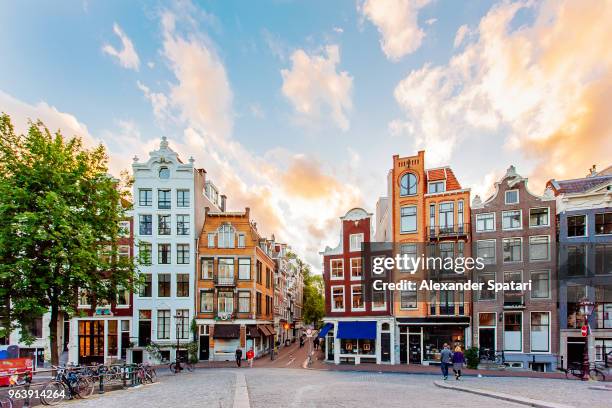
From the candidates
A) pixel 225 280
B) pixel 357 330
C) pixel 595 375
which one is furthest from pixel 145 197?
pixel 595 375

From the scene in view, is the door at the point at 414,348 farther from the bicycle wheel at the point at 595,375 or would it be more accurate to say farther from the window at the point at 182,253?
the window at the point at 182,253

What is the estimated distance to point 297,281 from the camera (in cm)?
10112

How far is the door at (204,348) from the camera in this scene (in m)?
43.5

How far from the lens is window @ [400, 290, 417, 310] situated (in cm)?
3950

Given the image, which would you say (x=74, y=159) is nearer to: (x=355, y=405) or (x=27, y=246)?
(x=27, y=246)

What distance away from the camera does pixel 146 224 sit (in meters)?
44.9

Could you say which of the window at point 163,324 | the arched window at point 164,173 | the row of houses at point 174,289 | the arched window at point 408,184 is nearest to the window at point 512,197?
the arched window at point 408,184

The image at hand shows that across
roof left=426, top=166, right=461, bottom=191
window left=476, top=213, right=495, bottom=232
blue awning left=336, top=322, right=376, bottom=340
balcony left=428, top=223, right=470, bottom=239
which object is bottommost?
blue awning left=336, top=322, right=376, bottom=340

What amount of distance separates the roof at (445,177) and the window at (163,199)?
25.3 meters

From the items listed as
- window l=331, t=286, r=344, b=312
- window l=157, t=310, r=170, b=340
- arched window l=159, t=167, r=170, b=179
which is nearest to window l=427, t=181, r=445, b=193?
window l=331, t=286, r=344, b=312

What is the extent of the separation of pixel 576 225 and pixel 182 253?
35504 mm

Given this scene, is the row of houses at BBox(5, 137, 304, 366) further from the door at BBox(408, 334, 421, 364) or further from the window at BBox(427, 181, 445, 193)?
the window at BBox(427, 181, 445, 193)

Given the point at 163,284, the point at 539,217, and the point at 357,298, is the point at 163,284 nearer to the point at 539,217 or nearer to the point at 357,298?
the point at 357,298

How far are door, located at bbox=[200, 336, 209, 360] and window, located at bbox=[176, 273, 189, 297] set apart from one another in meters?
4.55
